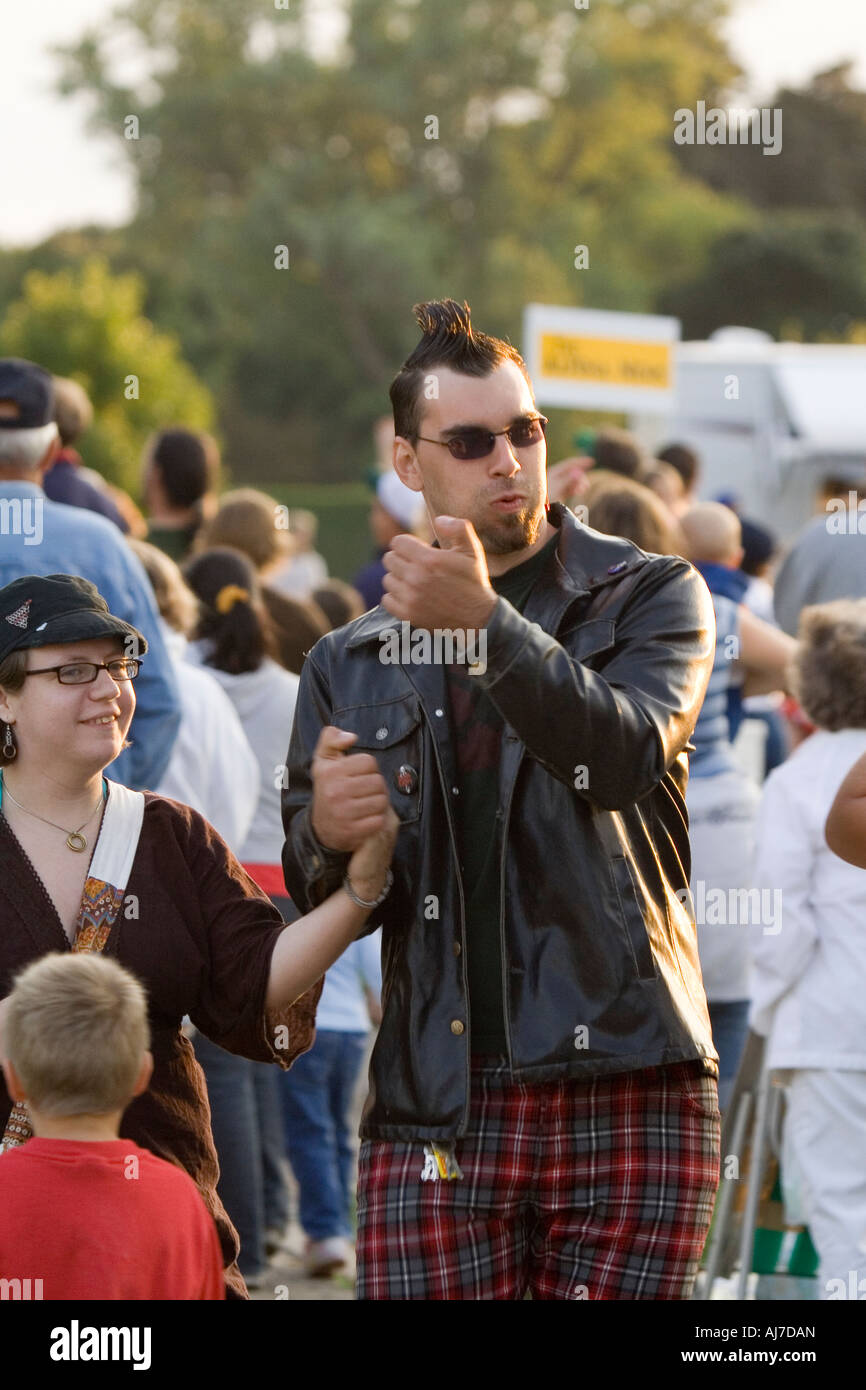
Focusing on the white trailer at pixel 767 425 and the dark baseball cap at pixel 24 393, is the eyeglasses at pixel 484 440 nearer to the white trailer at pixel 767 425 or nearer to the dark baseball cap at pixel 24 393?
the dark baseball cap at pixel 24 393

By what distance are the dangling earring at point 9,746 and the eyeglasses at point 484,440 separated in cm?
87

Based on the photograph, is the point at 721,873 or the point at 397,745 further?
the point at 721,873

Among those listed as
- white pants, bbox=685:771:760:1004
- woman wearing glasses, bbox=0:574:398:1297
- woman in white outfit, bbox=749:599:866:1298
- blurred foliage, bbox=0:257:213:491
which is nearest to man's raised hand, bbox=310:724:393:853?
woman wearing glasses, bbox=0:574:398:1297

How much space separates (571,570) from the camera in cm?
299

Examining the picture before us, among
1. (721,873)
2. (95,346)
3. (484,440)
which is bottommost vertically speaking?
(721,873)

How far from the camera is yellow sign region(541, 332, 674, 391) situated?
9.91 meters

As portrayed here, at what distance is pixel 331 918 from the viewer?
2953 millimetres

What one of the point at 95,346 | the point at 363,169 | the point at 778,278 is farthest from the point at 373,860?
the point at 778,278

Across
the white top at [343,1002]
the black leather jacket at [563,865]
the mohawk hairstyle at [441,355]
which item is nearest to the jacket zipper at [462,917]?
the black leather jacket at [563,865]

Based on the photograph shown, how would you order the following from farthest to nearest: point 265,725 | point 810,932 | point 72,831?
point 265,725
point 810,932
point 72,831

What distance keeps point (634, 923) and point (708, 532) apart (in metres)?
3.62

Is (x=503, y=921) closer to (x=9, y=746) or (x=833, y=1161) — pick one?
(x=9, y=746)

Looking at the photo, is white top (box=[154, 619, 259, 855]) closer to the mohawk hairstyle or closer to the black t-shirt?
the mohawk hairstyle
